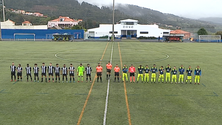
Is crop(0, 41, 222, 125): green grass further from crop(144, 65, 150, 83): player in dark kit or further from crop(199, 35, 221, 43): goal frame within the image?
crop(199, 35, 221, 43): goal frame

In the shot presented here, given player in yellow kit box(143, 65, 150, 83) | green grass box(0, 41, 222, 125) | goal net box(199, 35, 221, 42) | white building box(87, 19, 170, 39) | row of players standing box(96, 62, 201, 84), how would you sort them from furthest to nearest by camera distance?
white building box(87, 19, 170, 39) → goal net box(199, 35, 221, 42) → player in yellow kit box(143, 65, 150, 83) → row of players standing box(96, 62, 201, 84) → green grass box(0, 41, 222, 125)

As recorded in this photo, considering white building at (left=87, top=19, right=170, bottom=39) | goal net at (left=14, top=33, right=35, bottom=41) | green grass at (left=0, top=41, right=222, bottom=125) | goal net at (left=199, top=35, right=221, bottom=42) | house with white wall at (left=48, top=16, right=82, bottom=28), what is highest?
house with white wall at (left=48, top=16, right=82, bottom=28)

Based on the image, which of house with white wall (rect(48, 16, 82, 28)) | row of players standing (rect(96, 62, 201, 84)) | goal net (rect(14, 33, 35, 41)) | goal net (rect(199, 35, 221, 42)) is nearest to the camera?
row of players standing (rect(96, 62, 201, 84))

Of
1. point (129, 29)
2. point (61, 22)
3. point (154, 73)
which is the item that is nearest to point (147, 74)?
point (154, 73)

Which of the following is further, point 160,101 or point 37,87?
point 37,87

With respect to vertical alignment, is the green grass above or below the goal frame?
below

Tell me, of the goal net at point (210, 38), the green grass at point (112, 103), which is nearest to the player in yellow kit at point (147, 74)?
the green grass at point (112, 103)

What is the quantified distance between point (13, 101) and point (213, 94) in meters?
12.6

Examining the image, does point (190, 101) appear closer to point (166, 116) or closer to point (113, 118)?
point (166, 116)

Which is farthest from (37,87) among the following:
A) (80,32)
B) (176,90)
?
(80,32)

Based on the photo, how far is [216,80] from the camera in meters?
17.5

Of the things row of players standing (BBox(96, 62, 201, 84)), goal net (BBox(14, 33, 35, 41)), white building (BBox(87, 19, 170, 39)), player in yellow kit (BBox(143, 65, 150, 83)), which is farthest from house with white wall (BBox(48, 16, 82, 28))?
player in yellow kit (BBox(143, 65, 150, 83))

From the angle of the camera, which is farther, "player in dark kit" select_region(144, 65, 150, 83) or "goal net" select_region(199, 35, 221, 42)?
"goal net" select_region(199, 35, 221, 42)

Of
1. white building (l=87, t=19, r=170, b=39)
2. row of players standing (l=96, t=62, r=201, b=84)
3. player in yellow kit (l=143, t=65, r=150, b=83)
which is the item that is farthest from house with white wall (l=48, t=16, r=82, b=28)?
player in yellow kit (l=143, t=65, r=150, b=83)
